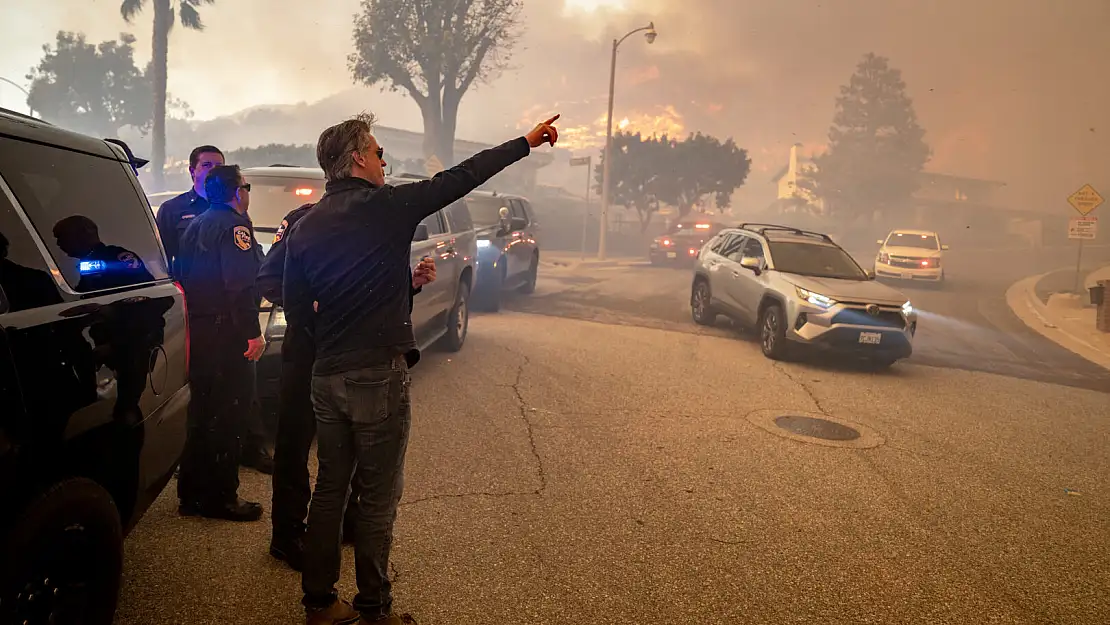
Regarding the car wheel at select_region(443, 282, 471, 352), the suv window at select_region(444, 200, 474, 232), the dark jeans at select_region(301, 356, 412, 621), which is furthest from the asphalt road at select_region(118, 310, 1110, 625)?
the suv window at select_region(444, 200, 474, 232)

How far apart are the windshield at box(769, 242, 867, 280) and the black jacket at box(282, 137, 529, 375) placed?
27.0 ft

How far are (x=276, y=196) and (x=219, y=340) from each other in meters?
3.39

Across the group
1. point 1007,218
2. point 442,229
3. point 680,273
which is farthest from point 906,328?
point 1007,218

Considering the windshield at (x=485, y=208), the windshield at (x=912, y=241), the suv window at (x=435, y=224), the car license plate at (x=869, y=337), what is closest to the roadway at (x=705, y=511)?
the car license plate at (x=869, y=337)

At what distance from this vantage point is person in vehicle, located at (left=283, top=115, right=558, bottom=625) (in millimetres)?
2871

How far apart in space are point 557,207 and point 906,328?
50.5 meters

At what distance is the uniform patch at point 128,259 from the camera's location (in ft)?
9.71

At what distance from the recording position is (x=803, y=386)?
337 inches

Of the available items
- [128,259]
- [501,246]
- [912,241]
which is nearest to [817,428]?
[128,259]

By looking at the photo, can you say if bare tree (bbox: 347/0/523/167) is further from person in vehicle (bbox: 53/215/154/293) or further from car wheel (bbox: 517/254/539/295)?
person in vehicle (bbox: 53/215/154/293)

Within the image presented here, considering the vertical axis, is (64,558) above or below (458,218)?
below

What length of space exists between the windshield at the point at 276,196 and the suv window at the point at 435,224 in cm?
118

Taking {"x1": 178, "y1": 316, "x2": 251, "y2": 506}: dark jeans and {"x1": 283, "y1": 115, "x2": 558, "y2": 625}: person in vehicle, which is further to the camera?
{"x1": 178, "y1": 316, "x2": 251, "y2": 506}: dark jeans

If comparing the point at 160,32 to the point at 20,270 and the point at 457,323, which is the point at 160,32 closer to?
the point at 457,323
